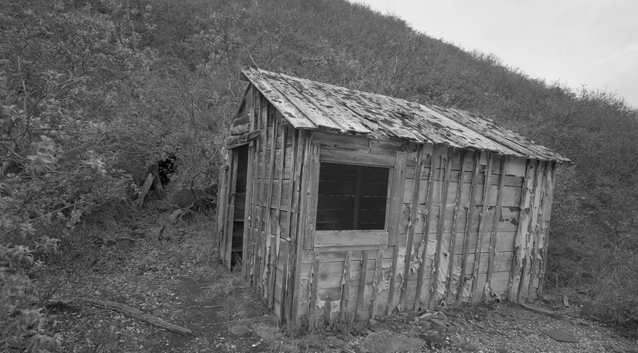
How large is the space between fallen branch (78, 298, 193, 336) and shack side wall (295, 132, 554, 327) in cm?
167

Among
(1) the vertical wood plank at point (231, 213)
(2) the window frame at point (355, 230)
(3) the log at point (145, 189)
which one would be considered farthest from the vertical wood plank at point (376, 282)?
(3) the log at point (145, 189)

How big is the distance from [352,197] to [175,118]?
24.0ft

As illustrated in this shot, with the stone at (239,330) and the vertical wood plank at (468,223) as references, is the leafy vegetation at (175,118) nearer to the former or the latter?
the stone at (239,330)

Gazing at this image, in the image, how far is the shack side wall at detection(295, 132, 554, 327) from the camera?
15.9ft

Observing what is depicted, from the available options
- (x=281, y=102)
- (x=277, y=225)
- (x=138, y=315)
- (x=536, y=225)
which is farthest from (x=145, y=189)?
(x=536, y=225)

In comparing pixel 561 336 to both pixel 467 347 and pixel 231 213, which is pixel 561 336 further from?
pixel 231 213

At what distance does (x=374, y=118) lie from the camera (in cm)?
539

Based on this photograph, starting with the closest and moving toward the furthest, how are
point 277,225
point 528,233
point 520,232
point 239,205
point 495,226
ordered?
point 277,225 → point 495,226 → point 520,232 → point 528,233 → point 239,205

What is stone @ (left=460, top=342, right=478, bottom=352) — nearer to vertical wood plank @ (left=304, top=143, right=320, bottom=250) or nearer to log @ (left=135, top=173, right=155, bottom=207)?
vertical wood plank @ (left=304, top=143, right=320, bottom=250)

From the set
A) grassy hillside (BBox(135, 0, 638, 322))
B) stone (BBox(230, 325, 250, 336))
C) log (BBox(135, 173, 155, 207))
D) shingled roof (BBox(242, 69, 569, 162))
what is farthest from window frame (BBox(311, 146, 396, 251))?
log (BBox(135, 173, 155, 207))

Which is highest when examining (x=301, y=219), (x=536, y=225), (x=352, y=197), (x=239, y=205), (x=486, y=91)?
(x=486, y=91)

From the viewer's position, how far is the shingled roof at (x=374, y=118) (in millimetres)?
4750

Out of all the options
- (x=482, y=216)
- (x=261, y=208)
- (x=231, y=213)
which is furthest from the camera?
(x=231, y=213)

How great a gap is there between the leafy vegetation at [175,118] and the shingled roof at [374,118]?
2398 mm
